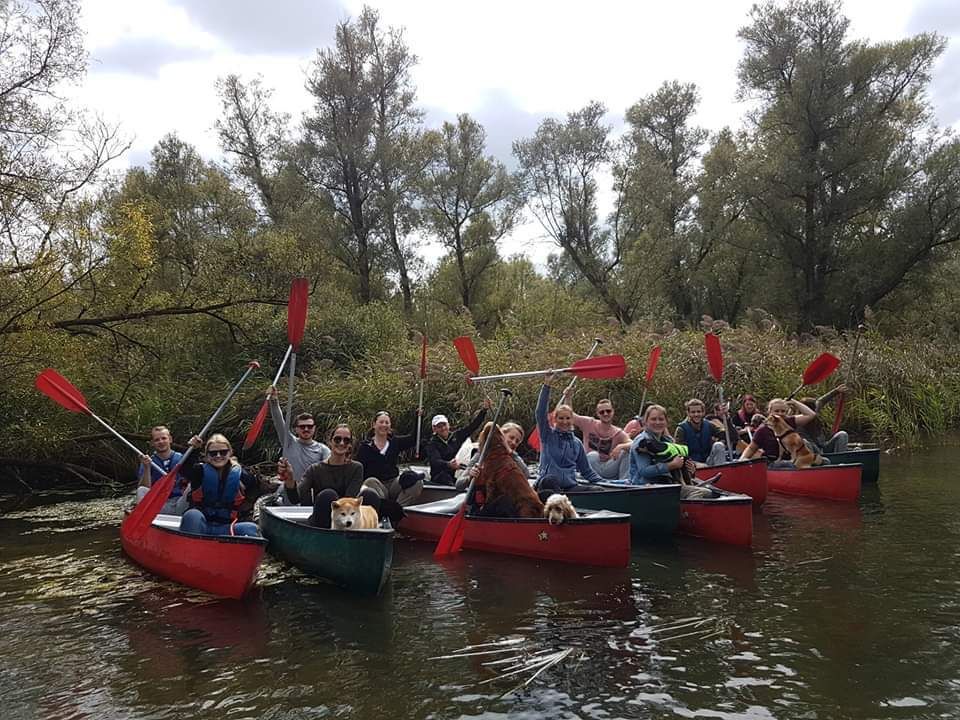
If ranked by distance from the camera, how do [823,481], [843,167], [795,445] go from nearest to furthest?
[823,481] → [795,445] → [843,167]

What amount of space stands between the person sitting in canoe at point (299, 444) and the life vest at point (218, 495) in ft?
5.04

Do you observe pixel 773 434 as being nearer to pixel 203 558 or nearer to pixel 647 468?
pixel 647 468

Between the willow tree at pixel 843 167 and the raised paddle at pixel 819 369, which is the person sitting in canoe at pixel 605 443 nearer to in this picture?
the raised paddle at pixel 819 369

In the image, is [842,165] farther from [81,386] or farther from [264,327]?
[81,386]

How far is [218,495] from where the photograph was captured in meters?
6.21

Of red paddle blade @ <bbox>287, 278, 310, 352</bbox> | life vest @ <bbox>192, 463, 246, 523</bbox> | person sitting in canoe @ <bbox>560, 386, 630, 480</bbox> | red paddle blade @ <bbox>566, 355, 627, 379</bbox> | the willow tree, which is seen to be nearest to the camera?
life vest @ <bbox>192, 463, 246, 523</bbox>

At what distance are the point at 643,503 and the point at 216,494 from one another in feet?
12.6

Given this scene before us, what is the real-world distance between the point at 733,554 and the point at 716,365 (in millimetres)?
3826

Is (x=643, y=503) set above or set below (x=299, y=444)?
below

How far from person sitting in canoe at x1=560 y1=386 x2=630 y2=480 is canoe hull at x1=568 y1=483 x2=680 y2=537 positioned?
1240mm

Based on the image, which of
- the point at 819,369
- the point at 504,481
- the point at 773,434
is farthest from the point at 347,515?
the point at 819,369

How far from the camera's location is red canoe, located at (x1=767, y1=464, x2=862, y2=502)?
8867 mm

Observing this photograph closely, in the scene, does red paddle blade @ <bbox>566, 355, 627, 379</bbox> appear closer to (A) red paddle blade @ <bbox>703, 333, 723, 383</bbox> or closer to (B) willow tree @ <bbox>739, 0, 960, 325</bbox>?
(A) red paddle blade @ <bbox>703, 333, 723, 383</bbox>

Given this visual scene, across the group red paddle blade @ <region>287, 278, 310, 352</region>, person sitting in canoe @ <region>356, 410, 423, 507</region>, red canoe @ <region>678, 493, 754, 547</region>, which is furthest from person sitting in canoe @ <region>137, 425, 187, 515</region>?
red canoe @ <region>678, 493, 754, 547</region>
